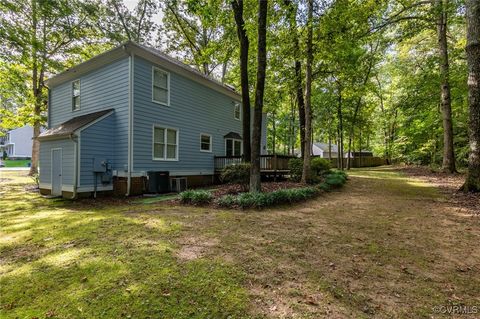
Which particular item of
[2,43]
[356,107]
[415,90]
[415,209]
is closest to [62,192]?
[2,43]

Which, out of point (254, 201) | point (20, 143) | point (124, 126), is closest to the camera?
point (254, 201)

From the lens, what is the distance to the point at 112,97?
36.1 ft

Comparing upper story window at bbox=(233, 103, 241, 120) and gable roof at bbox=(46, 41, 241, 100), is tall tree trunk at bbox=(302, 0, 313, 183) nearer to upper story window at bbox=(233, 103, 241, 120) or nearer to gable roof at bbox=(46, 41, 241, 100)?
gable roof at bbox=(46, 41, 241, 100)

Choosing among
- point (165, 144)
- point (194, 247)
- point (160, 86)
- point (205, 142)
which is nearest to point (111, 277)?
point (194, 247)

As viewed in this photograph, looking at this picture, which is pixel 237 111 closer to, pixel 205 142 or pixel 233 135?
pixel 233 135

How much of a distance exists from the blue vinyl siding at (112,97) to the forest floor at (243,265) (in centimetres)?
481

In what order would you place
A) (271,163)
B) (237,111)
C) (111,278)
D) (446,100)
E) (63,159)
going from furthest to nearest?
(237,111)
(446,100)
(271,163)
(63,159)
(111,278)

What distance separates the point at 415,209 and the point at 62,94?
16.6 m

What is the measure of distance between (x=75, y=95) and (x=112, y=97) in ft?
10.8

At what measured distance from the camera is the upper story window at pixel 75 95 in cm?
1252

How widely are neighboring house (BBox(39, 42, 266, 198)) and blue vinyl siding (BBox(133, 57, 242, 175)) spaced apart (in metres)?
0.04

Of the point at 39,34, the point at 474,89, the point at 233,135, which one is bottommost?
the point at 233,135

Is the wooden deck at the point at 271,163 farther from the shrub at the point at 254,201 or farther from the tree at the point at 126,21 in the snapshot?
the tree at the point at 126,21

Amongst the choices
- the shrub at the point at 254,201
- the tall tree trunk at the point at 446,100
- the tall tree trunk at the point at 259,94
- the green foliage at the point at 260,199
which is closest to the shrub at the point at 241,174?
the tall tree trunk at the point at 259,94
